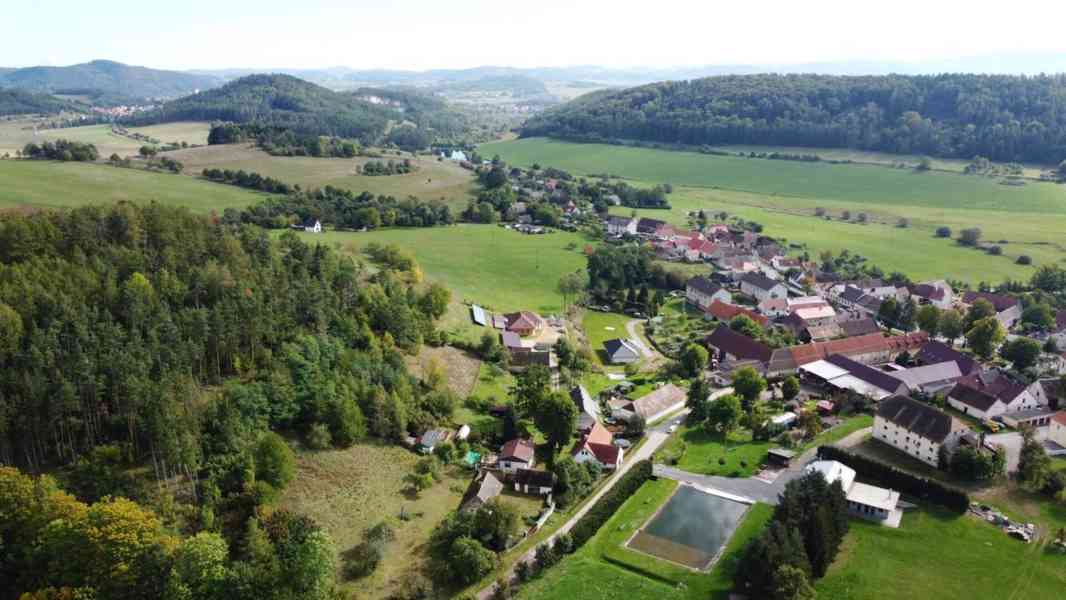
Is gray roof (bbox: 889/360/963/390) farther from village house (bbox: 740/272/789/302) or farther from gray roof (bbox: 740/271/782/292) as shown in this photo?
gray roof (bbox: 740/271/782/292)

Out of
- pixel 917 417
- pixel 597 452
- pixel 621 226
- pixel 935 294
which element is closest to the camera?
pixel 597 452

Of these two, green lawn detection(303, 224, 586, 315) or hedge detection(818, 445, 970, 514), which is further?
green lawn detection(303, 224, 586, 315)

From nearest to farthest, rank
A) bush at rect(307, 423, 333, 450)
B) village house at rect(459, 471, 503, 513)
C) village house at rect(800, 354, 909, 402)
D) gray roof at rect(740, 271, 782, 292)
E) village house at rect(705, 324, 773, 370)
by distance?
village house at rect(459, 471, 503, 513), bush at rect(307, 423, 333, 450), village house at rect(800, 354, 909, 402), village house at rect(705, 324, 773, 370), gray roof at rect(740, 271, 782, 292)

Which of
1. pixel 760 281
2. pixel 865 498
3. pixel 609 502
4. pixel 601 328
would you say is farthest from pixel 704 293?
pixel 609 502

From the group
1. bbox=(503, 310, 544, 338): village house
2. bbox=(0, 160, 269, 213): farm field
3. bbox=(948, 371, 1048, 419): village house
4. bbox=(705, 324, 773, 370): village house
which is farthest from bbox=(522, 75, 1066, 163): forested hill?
bbox=(503, 310, 544, 338): village house

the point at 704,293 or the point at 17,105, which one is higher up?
the point at 17,105

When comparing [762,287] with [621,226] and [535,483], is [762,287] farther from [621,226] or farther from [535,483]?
[535,483]

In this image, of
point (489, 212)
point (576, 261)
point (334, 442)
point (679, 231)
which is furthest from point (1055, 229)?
point (334, 442)
